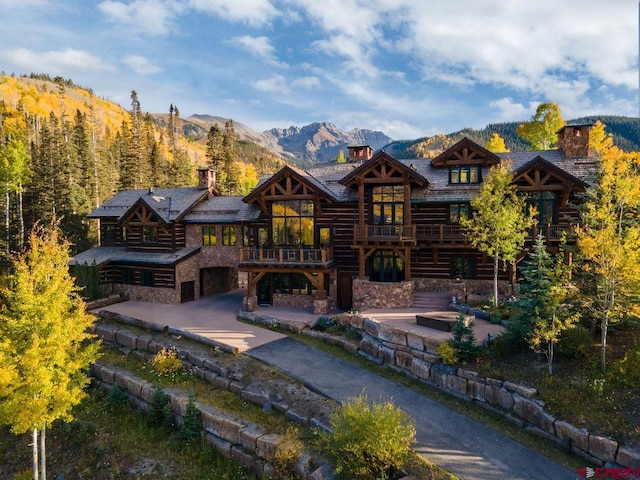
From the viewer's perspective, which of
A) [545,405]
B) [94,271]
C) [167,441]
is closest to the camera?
[545,405]

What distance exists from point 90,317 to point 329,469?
11716 mm

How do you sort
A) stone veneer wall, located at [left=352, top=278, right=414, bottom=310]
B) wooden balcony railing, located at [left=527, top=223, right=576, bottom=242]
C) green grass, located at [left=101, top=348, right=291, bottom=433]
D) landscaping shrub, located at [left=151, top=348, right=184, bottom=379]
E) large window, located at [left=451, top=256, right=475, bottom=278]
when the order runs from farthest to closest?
large window, located at [left=451, top=256, right=475, bottom=278] → stone veneer wall, located at [left=352, top=278, right=414, bottom=310] → wooden balcony railing, located at [left=527, top=223, right=576, bottom=242] → landscaping shrub, located at [left=151, top=348, right=184, bottom=379] → green grass, located at [left=101, top=348, right=291, bottom=433]

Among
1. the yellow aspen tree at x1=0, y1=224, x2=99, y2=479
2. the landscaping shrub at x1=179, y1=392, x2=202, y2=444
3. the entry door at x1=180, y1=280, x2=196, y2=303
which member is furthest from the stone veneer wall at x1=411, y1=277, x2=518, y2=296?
the yellow aspen tree at x1=0, y1=224, x2=99, y2=479

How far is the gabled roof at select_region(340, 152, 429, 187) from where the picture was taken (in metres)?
23.9

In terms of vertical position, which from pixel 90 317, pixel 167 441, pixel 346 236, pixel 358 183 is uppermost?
pixel 358 183

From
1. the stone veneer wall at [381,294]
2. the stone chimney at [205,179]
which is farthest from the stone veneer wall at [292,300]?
the stone chimney at [205,179]

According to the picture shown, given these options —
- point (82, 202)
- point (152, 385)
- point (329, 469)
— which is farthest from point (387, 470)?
point (82, 202)

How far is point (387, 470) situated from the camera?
36.4 feet

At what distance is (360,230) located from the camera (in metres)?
24.1

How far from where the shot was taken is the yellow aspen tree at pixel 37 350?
13.1 metres

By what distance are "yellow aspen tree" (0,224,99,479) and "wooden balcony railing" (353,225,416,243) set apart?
15.5 meters

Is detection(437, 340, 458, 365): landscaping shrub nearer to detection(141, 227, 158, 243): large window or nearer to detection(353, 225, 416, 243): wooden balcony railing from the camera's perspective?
detection(353, 225, 416, 243): wooden balcony railing

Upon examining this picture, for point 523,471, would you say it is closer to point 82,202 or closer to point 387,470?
point 387,470

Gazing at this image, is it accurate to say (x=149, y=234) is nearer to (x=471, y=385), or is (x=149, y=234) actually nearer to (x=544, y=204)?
(x=471, y=385)
